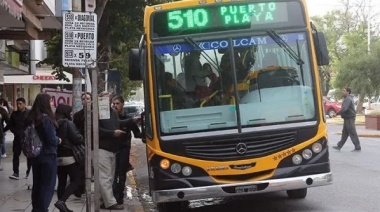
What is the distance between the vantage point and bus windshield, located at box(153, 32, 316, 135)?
8.34 meters

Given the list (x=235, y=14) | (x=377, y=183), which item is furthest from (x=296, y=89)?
(x=377, y=183)

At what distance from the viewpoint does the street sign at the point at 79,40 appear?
8039 millimetres

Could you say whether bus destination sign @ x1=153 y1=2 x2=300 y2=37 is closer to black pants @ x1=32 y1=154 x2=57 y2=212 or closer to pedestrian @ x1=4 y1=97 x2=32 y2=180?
black pants @ x1=32 y1=154 x2=57 y2=212

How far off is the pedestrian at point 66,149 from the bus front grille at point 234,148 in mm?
1627

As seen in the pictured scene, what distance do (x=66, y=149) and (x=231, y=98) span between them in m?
2.45

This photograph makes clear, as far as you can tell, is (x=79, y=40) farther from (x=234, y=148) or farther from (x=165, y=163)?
(x=234, y=148)

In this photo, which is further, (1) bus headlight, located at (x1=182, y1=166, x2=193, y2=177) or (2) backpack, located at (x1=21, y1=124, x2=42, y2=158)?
(1) bus headlight, located at (x1=182, y1=166, x2=193, y2=177)

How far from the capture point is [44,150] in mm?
7496

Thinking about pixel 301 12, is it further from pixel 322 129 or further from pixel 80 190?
pixel 80 190

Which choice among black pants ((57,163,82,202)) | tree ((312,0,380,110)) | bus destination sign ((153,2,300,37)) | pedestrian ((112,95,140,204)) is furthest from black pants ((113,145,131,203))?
tree ((312,0,380,110))

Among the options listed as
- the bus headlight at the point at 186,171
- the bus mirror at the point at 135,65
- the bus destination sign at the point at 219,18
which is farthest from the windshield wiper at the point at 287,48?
the bus headlight at the point at 186,171

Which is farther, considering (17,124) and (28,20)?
(17,124)

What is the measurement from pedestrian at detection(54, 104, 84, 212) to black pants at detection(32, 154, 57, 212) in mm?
646

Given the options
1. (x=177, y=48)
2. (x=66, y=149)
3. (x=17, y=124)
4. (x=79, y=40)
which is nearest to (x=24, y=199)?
(x=66, y=149)
